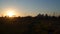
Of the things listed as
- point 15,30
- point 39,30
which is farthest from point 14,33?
point 39,30

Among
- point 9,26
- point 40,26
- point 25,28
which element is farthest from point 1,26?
point 40,26

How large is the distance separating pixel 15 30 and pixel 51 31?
6514 millimetres

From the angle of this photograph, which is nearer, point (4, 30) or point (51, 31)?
point (4, 30)

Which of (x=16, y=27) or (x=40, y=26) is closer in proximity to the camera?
(x=16, y=27)

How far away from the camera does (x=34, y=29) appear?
43.4 meters

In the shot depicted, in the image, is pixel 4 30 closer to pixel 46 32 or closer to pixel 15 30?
pixel 15 30

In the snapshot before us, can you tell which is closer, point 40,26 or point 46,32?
point 46,32

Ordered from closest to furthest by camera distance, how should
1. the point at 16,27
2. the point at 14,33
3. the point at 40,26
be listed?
the point at 14,33, the point at 16,27, the point at 40,26

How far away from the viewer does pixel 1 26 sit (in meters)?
42.5

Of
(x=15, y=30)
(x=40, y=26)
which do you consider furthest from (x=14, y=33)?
(x=40, y=26)

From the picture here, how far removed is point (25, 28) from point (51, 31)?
459cm

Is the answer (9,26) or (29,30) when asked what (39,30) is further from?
(9,26)

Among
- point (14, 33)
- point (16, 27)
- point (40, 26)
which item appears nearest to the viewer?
point (14, 33)

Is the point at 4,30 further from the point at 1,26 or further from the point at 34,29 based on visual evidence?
the point at 34,29
